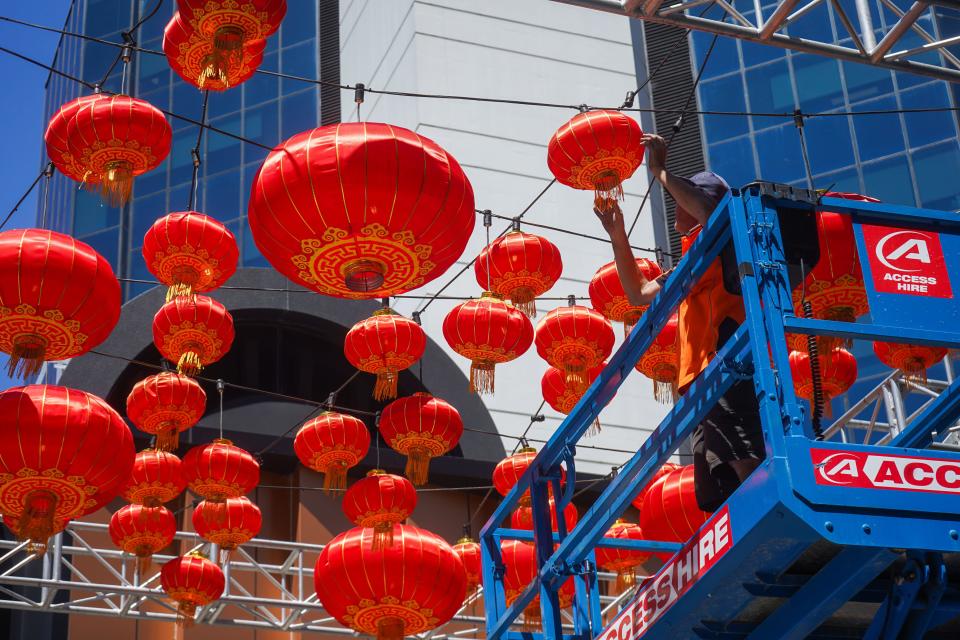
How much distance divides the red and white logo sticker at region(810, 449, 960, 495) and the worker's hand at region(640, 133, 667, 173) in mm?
1667

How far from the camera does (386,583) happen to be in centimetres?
945

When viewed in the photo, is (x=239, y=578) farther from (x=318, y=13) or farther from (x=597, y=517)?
(x=318, y=13)

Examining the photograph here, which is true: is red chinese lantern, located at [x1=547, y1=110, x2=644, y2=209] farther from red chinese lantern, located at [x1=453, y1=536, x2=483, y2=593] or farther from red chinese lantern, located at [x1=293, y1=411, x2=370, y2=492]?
red chinese lantern, located at [x1=453, y1=536, x2=483, y2=593]

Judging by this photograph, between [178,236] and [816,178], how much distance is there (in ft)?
48.3

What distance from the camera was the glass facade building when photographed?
94.2 ft

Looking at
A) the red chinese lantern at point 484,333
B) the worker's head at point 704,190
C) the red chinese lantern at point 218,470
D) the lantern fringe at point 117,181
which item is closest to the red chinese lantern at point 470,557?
the red chinese lantern at point 218,470

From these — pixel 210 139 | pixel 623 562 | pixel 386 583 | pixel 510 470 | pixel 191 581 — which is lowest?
pixel 386 583

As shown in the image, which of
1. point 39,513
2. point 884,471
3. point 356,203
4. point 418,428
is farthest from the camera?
point 418,428

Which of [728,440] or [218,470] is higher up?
[218,470]

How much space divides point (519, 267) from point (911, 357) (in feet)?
10.4

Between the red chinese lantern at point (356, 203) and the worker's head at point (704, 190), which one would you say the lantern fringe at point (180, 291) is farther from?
the worker's head at point (704, 190)

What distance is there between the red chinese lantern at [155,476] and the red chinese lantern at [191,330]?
1.33m

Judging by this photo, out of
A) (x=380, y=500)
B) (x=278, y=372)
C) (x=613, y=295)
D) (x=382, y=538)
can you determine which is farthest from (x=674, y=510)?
(x=278, y=372)

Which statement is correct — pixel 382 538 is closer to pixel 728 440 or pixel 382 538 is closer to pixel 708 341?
pixel 708 341
